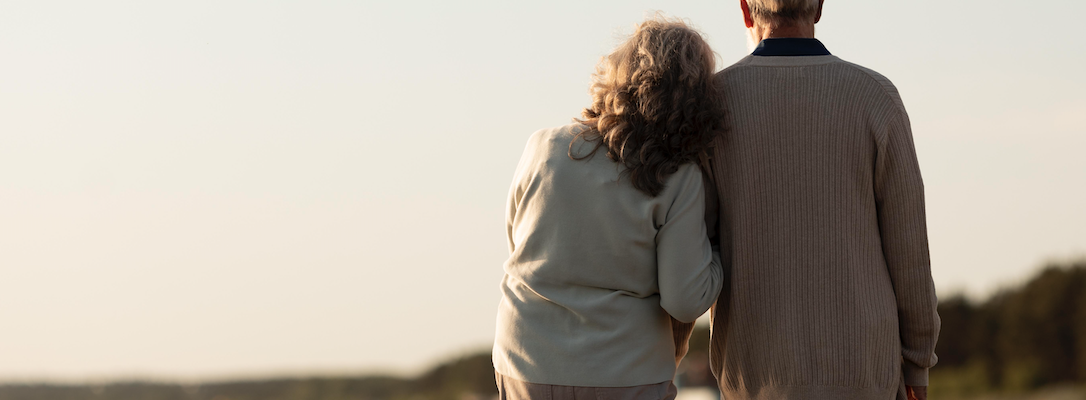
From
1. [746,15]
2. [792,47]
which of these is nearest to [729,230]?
[792,47]

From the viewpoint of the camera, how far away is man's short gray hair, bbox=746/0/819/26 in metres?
2.03

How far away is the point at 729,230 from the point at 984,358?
9.96m

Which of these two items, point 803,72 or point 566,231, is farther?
point 803,72

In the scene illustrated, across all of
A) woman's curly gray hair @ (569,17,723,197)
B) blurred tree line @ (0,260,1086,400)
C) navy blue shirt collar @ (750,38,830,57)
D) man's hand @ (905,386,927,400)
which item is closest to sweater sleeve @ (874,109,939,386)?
man's hand @ (905,386,927,400)

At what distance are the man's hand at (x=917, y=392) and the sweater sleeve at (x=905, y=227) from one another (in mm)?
108

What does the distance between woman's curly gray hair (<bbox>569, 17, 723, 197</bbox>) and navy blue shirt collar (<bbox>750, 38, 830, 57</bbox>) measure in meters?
0.18

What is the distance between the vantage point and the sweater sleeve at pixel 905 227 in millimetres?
1948

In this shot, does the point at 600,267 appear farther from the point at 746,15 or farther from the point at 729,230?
the point at 746,15

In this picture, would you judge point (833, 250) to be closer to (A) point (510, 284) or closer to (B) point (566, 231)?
(B) point (566, 231)

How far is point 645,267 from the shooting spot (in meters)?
1.86

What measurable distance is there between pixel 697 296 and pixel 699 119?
0.39 m

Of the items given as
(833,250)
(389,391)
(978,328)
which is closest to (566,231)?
(833,250)

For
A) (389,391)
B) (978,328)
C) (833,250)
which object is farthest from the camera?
(978,328)

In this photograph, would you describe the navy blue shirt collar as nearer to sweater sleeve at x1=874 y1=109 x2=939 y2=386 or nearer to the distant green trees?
sweater sleeve at x1=874 y1=109 x2=939 y2=386
